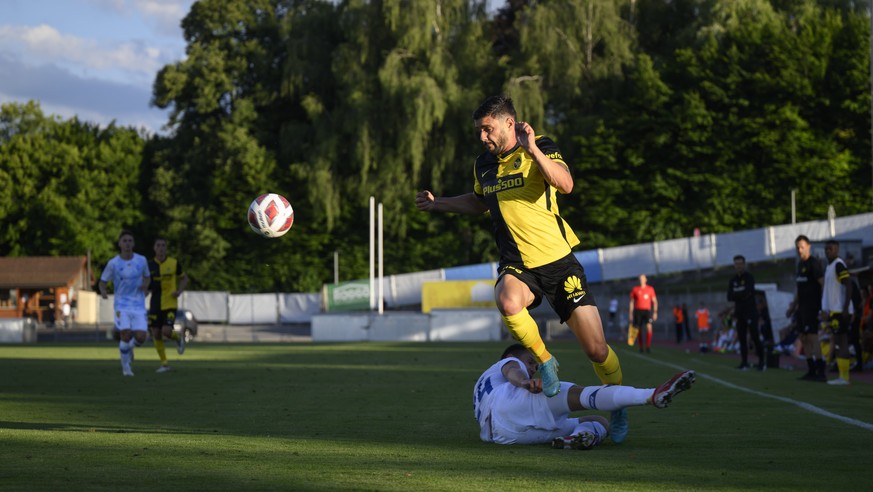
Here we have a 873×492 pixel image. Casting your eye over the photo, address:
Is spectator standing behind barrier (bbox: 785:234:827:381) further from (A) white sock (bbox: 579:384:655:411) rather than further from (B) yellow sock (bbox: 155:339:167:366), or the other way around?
(A) white sock (bbox: 579:384:655:411)

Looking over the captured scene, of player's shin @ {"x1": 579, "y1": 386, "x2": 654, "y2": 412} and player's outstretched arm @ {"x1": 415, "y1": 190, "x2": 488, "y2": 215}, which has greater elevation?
player's outstretched arm @ {"x1": 415, "y1": 190, "x2": 488, "y2": 215}

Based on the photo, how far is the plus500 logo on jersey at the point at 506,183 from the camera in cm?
881

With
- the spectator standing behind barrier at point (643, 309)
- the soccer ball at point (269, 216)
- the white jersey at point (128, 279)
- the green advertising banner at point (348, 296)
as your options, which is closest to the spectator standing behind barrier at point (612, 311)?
the green advertising banner at point (348, 296)

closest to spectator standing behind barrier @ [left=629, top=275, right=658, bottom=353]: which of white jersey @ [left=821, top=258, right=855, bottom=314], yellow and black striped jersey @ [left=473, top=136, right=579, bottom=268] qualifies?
white jersey @ [left=821, top=258, right=855, bottom=314]

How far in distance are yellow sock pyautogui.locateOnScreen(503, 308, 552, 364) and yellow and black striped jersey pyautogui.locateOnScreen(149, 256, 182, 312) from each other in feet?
45.2

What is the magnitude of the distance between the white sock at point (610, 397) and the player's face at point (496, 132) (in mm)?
1928

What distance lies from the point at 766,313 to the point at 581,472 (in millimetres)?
19754

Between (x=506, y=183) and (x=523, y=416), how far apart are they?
1719 mm

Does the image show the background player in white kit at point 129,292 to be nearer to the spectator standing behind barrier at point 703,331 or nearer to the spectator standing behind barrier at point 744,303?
the spectator standing behind barrier at point 744,303

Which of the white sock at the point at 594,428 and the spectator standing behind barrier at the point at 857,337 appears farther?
the spectator standing behind barrier at the point at 857,337

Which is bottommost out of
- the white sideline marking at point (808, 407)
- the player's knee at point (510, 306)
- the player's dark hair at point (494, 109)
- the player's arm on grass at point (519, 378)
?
the white sideline marking at point (808, 407)

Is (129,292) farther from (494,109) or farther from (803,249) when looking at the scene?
(494,109)

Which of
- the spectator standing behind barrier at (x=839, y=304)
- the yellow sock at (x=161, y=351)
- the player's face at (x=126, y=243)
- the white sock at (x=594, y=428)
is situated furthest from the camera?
the yellow sock at (x=161, y=351)

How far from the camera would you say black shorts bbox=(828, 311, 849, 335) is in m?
17.4
